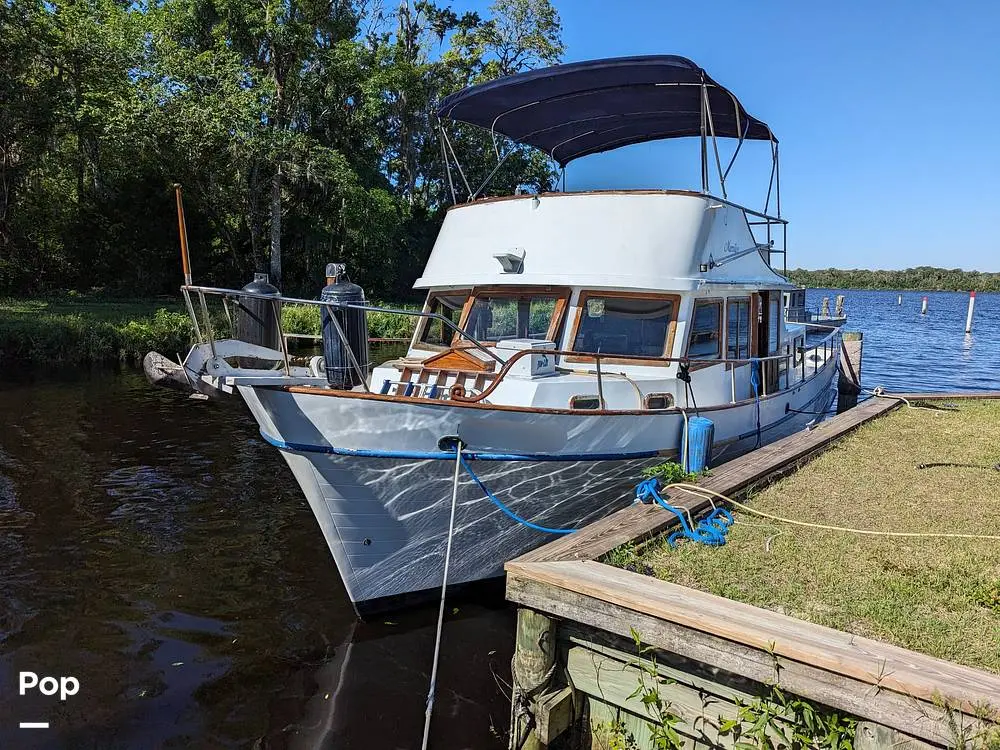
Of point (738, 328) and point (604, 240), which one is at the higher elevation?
point (604, 240)

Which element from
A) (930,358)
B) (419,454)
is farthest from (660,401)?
(930,358)

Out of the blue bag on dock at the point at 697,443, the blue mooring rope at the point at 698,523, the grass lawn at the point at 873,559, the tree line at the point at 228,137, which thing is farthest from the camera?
the tree line at the point at 228,137

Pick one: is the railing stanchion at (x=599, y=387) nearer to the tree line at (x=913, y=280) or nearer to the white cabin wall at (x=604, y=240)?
the white cabin wall at (x=604, y=240)

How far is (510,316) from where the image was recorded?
319 inches

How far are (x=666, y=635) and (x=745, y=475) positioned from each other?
3.05 metres

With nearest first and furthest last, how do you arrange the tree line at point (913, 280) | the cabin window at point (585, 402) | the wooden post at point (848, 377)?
the cabin window at point (585, 402) → the wooden post at point (848, 377) → the tree line at point (913, 280)

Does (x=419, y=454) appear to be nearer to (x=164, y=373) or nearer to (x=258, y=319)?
(x=258, y=319)

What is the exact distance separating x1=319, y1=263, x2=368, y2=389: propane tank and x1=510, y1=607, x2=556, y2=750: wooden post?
265cm

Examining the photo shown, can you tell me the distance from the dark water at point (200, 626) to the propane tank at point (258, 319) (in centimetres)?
65

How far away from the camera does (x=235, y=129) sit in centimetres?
2698

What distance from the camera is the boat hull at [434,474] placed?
5559 millimetres

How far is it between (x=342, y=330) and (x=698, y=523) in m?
3.27

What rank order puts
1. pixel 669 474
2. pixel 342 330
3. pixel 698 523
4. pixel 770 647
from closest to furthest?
pixel 770 647 → pixel 698 523 → pixel 342 330 → pixel 669 474

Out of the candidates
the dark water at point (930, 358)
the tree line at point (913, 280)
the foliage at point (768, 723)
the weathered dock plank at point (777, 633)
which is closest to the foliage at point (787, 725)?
the foliage at point (768, 723)
